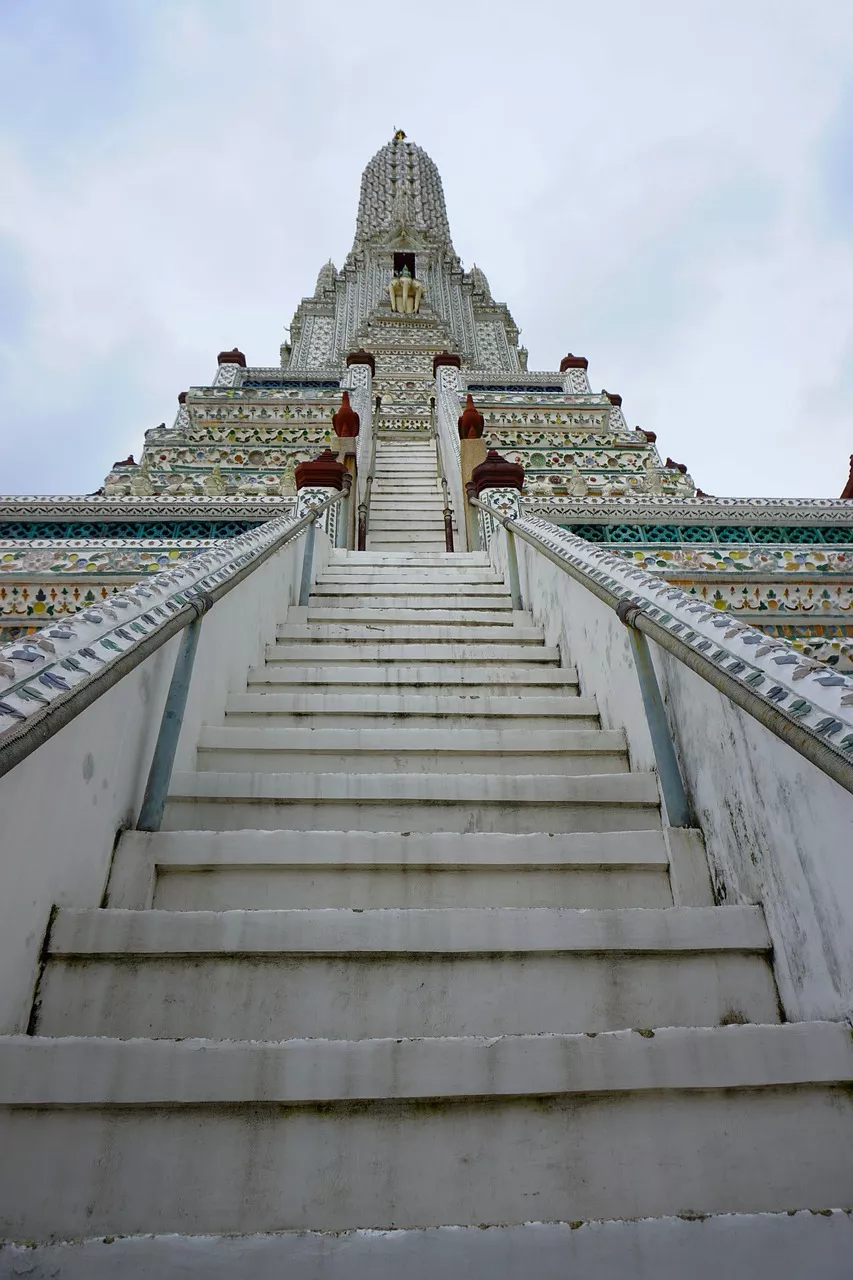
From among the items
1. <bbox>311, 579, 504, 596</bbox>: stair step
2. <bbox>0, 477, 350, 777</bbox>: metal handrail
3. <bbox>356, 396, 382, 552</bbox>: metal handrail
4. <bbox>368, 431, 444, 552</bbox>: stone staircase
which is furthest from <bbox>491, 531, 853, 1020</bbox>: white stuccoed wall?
<bbox>368, 431, 444, 552</bbox>: stone staircase

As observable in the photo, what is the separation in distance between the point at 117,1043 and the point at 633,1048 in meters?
0.93

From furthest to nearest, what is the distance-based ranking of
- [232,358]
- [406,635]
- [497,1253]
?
[232,358], [406,635], [497,1253]

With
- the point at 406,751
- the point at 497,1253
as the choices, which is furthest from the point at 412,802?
Answer: the point at 497,1253

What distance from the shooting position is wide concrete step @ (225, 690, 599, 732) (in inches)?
112

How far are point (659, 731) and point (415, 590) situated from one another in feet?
8.32

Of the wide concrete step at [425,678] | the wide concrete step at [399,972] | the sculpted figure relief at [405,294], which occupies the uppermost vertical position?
the sculpted figure relief at [405,294]

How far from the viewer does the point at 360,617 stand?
13.4ft

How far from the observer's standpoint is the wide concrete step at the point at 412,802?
7.21 ft

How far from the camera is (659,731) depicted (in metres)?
2.18

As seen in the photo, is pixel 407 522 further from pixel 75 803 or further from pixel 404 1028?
pixel 404 1028

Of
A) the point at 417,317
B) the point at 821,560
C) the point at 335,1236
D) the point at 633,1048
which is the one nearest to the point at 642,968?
the point at 633,1048

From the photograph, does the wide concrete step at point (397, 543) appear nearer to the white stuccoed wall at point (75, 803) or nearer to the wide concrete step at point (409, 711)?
the wide concrete step at point (409, 711)

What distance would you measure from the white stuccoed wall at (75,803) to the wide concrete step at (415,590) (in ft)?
6.34

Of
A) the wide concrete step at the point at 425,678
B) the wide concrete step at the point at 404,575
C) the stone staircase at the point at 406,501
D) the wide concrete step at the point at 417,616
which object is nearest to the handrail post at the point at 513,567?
the wide concrete step at the point at 417,616
